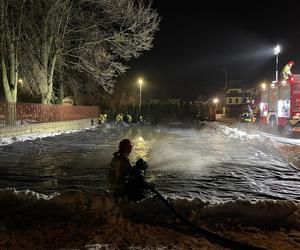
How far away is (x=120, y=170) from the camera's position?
19.2ft

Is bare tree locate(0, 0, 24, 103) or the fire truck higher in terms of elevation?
bare tree locate(0, 0, 24, 103)

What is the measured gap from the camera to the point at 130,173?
231 inches

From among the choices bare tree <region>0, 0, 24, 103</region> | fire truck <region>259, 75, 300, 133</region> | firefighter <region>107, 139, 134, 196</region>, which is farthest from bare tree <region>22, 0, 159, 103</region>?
firefighter <region>107, 139, 134, 196</region>

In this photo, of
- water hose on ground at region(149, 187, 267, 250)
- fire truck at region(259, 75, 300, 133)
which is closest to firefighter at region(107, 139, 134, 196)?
water hose on ground at region(149, 187, 267, 250)

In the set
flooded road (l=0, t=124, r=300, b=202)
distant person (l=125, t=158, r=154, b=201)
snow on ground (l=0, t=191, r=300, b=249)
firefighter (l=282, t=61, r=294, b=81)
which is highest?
firefighter (l=282, t=61, r=294, b=81)

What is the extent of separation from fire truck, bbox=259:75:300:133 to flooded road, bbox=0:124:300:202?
19.6ft

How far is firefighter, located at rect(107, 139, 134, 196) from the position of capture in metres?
5.86

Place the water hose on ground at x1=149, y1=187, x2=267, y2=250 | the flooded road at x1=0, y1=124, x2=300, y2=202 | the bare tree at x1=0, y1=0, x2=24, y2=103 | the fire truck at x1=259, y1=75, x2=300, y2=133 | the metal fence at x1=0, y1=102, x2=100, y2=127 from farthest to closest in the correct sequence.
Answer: the bare tree at x1=0, y1=0, x2=24, y2=103 < the fire truck at x1=259, y1=75, x2=300, y2=133 < the metal fence at x1=0, y1=102, x2=100, y2=127 < the flooded road at x1=0, y1=124, x2=300, y2=202 < the water hose on ground at x1=149, y1=187, x2=267, y2=250

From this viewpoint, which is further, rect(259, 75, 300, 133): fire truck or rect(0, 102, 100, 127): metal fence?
rect(259, 75, 300, 133): fire truck

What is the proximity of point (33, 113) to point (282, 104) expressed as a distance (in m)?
14.6

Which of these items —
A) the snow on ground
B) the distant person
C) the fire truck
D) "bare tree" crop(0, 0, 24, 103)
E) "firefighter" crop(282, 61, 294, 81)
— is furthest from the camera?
"bare tree" crop(0, 0, 24, 103)

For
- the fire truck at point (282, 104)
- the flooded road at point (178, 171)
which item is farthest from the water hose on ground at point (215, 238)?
the fire truck at point (282, 104)

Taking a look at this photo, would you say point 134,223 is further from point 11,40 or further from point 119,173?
point 11,40

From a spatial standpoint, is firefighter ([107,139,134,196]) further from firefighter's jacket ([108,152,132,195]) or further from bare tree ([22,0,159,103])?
bare tree ([22,0,159,103])
